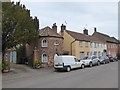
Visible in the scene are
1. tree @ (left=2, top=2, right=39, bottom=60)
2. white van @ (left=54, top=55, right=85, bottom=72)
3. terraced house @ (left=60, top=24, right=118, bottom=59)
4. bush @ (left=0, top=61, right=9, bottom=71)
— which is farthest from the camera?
terraced house @ (left=60, top=24, right=118, bottom=59)

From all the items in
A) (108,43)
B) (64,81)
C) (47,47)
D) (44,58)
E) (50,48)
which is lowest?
(64,81)

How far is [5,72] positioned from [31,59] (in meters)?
9.35

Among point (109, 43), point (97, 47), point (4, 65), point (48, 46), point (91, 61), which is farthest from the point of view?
point (109, 43)

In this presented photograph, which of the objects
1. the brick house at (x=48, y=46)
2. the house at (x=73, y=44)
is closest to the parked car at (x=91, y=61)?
the brick house at (x=48, y=46)

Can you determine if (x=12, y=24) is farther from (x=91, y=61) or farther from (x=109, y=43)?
(x=109, y=43)

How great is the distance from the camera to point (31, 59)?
33.9 m

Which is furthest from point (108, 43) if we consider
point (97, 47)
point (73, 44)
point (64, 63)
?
point (64, 63)

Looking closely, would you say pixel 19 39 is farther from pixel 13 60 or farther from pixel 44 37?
pixel 13 60

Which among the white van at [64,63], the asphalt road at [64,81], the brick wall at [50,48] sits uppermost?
the brick wall at [50,48]

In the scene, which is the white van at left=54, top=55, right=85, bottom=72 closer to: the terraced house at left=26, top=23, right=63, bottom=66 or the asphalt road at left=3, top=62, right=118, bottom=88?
the terraced house at left=26, top=23, right=63, bottom=66

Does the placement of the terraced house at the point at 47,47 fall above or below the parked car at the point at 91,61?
above

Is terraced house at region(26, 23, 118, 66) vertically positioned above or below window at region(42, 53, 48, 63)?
above

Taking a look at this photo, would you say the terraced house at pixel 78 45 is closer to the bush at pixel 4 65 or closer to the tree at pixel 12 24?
the tree at pixel 12 24

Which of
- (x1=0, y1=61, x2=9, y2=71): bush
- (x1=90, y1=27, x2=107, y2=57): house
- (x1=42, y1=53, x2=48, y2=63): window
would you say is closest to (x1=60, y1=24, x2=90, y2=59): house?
(x1=90, y1=27, x2=107, y2=57): house
